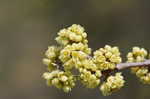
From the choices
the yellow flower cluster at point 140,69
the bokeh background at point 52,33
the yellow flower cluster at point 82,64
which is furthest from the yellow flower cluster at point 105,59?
the bokeh background at point 52,33

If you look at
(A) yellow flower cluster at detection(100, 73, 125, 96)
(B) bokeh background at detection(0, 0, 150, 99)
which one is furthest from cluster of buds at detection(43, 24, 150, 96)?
(B) bokeh background at detection(0, 0, 150, 99)

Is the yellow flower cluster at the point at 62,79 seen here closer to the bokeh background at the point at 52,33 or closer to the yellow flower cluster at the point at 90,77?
the yellow flower cluster at the point at 90,77

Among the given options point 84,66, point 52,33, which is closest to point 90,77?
point 84,66

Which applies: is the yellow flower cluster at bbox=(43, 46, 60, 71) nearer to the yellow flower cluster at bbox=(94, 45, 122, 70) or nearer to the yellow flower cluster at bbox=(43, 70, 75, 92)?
the yellow flower cluster at bbox=(43, 70, 75, 92)

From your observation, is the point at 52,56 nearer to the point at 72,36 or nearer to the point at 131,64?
the point at 72,36

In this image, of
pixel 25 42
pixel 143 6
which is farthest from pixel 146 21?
pixel 25 42

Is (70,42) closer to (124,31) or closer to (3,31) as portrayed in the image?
(124,31)
